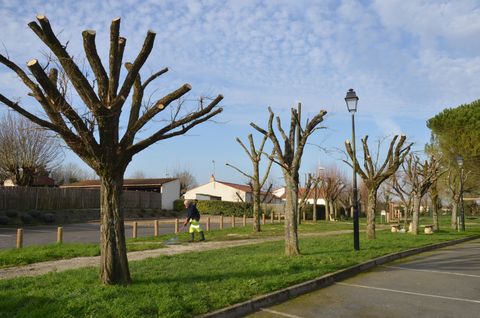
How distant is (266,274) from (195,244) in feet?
23.7

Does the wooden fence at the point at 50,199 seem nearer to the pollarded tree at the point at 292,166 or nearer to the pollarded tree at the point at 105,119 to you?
the pollarded tree at the point at 292,166

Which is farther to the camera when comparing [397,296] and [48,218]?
[48,218]

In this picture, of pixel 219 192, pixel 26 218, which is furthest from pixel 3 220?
pixel 219 192

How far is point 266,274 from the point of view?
8711 millimetres

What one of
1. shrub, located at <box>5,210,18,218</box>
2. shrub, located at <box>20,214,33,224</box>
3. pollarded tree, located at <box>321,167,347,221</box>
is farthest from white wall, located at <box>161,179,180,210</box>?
shrub, located at <box>5,210,18,218</box>

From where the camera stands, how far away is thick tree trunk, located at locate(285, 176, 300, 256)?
453 inches

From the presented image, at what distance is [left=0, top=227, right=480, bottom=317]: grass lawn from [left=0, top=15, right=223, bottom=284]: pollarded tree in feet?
2.24

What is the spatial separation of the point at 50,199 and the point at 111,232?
29.5 metres

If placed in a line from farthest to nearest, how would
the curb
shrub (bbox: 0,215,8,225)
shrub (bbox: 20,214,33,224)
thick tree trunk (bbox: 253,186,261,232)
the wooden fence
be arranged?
the wooden fence
shrub (bbox: 20,214,33,224)
shrub (bbox: 0,215,8,225)
thick tree trunk (bbox: 253,186,261,232)
the curb

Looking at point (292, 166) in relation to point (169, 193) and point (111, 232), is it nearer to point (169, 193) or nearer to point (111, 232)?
point (111, 232)

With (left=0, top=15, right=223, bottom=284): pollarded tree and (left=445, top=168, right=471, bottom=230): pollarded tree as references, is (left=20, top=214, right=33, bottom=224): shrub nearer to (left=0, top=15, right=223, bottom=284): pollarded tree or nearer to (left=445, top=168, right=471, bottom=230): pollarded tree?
(left=0, top=15, right=223, bottom=284): pollarded tree

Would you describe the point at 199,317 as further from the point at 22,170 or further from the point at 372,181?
the point at 22,170

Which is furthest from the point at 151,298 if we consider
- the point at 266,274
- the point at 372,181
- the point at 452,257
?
the point at 372,181

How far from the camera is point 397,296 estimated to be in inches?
309
